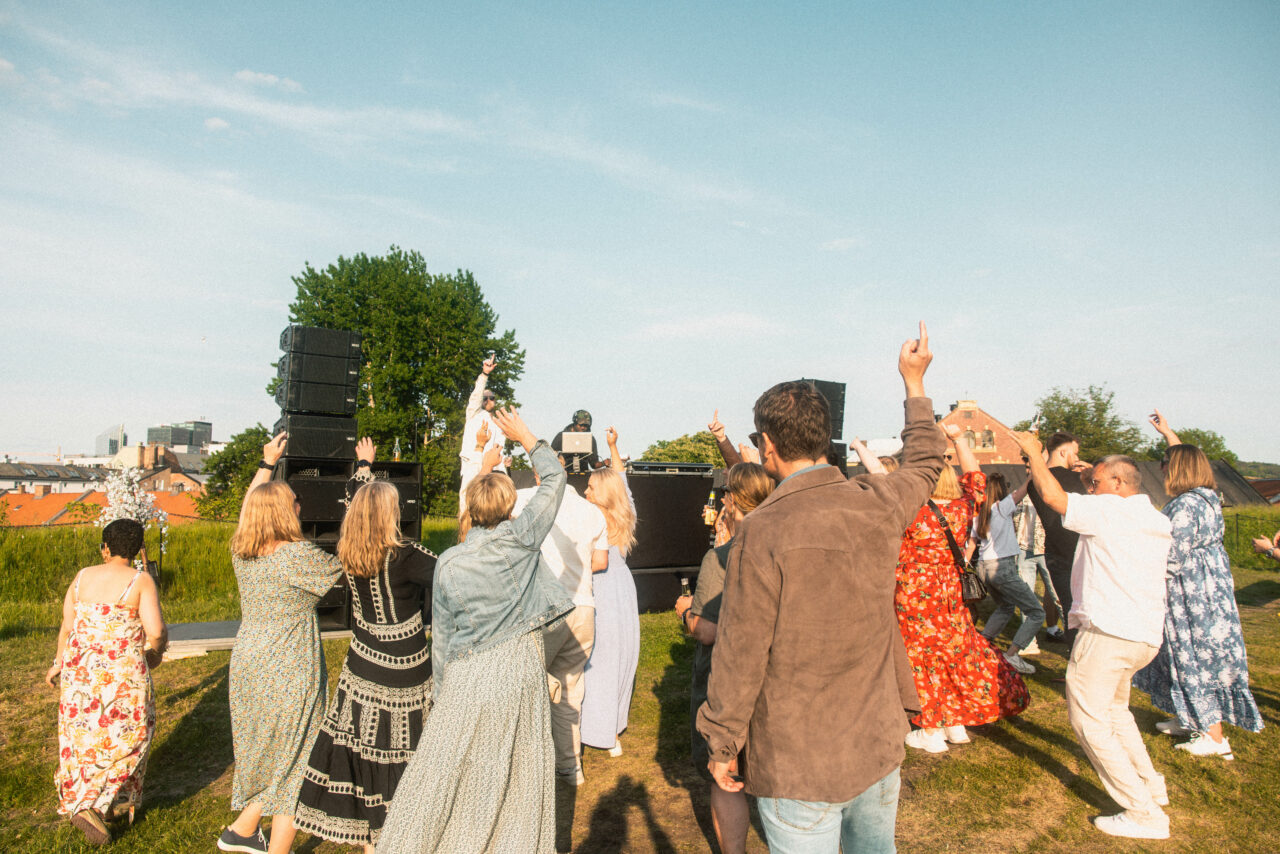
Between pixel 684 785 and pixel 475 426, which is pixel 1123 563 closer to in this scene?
pixel 684 785

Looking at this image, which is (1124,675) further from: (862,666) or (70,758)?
(70,758)

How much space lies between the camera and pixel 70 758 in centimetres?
373

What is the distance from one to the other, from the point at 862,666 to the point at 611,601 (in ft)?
9.42

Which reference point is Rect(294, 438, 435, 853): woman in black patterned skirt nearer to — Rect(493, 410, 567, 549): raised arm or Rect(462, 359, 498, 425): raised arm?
Rect(493, 410, 567, 549): raised arm

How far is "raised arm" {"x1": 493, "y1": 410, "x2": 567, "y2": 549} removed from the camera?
9.65ft

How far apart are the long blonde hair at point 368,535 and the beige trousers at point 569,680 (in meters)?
1.36

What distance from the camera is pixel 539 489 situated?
3.03m

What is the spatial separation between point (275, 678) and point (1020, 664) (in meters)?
6.00

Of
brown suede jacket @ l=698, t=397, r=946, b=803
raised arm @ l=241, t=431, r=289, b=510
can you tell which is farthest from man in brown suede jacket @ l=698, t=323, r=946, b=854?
raised arm @ l=241, t=431, r=289, b=510

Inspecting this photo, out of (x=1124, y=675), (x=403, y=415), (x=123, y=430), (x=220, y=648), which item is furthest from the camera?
(x=123, y=430)

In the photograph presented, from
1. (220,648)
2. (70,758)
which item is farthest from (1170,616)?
(220,648)

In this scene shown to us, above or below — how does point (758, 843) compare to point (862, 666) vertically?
below

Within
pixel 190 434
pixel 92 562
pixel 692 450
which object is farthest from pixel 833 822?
pixel 190 434

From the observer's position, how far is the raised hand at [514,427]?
9.60ft
